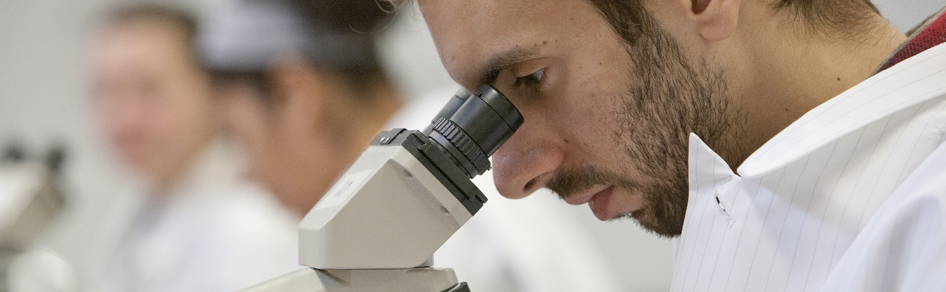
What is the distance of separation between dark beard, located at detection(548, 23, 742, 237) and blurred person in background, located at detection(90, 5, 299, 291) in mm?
997

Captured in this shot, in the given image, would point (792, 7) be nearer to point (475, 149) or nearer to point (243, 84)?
point (475, 149)

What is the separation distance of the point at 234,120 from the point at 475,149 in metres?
1.10

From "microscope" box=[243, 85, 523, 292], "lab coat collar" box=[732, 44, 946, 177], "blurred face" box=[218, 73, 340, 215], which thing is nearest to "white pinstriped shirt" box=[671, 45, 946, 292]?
"lab coat collar" box=[732, 44, 946, 177]

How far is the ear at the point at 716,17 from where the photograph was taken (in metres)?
0.68

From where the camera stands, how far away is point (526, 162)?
740 mm

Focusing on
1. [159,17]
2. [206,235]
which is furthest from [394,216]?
[159,17]

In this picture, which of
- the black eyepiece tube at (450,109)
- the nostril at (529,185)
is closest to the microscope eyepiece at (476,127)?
the black eyepiece tube at (450,109)

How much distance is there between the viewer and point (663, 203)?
0.77 meters

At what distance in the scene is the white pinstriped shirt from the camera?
431mm

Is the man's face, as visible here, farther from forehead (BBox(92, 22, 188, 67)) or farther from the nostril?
forehead (BBox(92, 22, 188, 67))

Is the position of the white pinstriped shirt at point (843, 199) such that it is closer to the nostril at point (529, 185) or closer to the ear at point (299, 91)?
the nostril at point (529, 185)

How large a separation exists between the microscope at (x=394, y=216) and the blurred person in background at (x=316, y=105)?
846 millimetres

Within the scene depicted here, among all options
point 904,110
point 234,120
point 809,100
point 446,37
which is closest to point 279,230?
point 234,120

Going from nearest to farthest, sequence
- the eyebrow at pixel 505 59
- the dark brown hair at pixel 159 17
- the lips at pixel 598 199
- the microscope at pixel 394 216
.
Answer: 1. the microscope at pixel 394 216
2. the eyebrow at pixel 505 59
3. the lips at pixel 598 199
4. the dark brown hair at pixel 159 17
